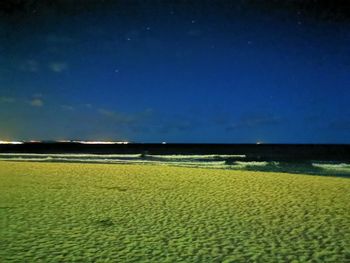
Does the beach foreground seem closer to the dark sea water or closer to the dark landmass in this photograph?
the dark sea water

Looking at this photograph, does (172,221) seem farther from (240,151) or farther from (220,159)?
(240,151)

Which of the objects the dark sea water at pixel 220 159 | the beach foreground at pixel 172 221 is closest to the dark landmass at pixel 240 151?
the dark sea water at pixel 220 159

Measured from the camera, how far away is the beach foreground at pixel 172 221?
7730mm

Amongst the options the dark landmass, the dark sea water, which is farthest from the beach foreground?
the dark landmass

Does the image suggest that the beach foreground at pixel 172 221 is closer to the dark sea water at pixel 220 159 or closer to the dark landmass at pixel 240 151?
the dark sea water at pixel 220 159

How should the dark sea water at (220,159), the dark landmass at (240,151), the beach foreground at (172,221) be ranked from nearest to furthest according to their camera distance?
1. the beach foreground at (172,221)
2. the dark sea water at (220,159)
3. the dark landmass at (240,151)

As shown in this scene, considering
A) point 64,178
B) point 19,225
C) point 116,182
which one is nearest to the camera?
point 19,225

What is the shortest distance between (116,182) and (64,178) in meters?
3.22

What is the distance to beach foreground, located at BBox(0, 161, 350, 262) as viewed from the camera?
773 cm

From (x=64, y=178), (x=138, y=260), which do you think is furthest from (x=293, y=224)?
(x=64, y=178)

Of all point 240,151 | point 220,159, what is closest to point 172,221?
point 220,159

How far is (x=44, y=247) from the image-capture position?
7.98 metres

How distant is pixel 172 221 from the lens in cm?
1056

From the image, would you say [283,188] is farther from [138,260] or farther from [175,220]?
[138,260]
